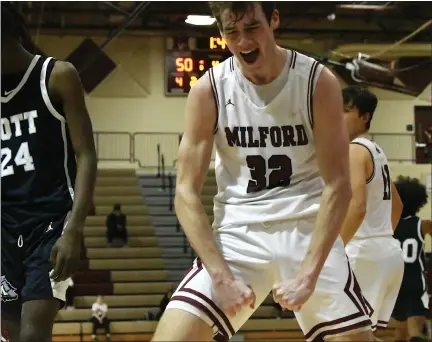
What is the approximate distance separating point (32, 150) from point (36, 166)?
0.06 m

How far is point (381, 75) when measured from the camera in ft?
54.5

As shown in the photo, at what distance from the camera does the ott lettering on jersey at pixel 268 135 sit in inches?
113

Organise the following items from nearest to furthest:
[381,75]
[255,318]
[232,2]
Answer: [232,2] → [255,318] → [381,75]

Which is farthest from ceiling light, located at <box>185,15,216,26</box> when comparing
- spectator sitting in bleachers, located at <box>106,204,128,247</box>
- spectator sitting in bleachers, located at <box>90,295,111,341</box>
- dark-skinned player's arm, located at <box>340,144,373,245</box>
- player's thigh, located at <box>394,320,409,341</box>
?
dark-skinned player's arm, located at <box>340,144,373,245</box>

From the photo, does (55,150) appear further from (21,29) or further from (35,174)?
(21,29)

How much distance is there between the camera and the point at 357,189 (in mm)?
4238

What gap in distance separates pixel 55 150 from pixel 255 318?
38.5 feet

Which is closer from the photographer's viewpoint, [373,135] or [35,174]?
[35,174]

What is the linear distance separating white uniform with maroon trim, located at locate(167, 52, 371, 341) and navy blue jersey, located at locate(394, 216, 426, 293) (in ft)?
13.9

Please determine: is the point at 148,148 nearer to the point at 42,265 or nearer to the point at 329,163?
the point at 42,265

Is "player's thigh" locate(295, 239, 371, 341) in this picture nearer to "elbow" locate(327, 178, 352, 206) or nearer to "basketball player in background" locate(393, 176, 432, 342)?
"elbow" locate(327, 178, 352, 206)

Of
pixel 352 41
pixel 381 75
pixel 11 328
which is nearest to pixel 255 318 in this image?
pixel 381 75

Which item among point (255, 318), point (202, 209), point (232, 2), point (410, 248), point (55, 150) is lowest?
point (255, 318)

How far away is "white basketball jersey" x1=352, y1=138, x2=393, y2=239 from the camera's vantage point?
4.55 metres
